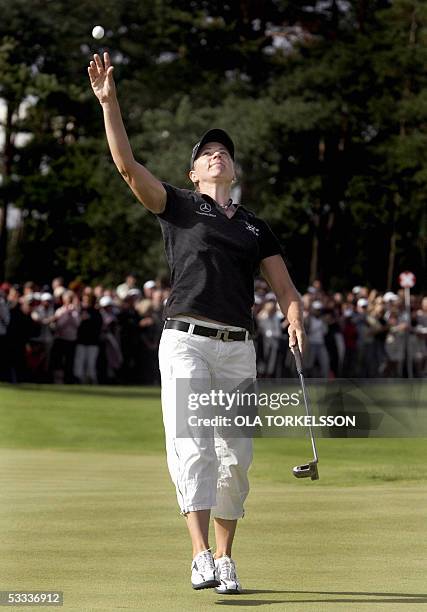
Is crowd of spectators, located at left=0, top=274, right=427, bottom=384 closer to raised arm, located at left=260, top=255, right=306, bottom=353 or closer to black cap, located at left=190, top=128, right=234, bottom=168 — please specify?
raised arm, located at left=260, top=255, right=306, bottom=353

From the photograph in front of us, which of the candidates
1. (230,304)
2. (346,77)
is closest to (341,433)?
(230,304)

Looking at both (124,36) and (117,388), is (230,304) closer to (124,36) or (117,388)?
(117,388)

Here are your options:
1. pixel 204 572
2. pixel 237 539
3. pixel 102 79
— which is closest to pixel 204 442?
pixel 204 572

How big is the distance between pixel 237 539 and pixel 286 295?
1.93 m

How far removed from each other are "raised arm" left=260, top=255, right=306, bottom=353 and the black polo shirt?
0.25m

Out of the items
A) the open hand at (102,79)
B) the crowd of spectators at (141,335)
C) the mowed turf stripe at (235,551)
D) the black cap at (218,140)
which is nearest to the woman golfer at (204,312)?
the open hand at (102,79)

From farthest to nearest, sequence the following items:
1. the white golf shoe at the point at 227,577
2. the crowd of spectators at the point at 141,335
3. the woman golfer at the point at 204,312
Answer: the crowd of spectators at the point at 141,335 < the woman golfer at the point at 204,312 < the white golf shoe at the point at 227,577

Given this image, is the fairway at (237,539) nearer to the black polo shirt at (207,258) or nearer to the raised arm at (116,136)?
the black polo shirt at (207,258)

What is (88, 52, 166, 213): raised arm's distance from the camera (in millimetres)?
7234

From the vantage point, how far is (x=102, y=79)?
7.27 m

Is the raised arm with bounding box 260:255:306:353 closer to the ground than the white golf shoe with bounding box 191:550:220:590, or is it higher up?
higher up

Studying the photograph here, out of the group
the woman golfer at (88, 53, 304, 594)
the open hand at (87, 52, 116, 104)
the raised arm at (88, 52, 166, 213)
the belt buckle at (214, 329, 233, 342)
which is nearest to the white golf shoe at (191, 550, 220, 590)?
the woman golfer at (88, 53, 304, 594)

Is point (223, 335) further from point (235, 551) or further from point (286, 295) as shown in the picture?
point (235, 551)

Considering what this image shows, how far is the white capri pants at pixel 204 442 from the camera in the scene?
24.0 feet
